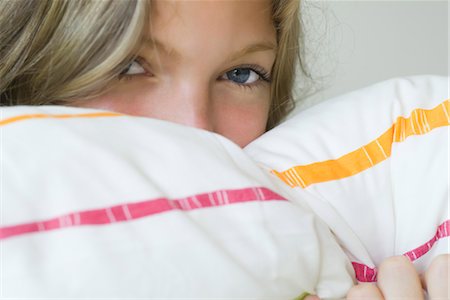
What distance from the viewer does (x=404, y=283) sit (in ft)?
1.93

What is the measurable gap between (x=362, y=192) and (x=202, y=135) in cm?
18

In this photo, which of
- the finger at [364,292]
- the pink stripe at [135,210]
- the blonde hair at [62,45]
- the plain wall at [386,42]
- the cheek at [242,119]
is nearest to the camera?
the pink stripe at [135,210]

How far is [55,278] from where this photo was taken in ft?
1.47

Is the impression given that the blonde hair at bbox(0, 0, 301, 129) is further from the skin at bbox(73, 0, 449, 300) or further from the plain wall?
the plain wall

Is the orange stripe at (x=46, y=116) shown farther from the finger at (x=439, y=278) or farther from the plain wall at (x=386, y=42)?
the plain wall at (x=386, y=42)

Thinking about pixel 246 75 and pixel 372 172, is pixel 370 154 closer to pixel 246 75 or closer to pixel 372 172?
pixel 372 172

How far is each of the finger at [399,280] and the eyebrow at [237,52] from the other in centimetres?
33

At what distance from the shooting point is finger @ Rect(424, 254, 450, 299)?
23.0 inches

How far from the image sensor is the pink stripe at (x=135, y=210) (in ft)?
1.48

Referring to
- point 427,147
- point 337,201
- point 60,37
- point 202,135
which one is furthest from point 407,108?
point 60,37

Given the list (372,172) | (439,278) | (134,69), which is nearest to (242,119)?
(134,69)

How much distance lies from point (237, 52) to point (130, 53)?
144 mm

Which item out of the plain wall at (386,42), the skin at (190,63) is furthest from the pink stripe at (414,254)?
the plain wall at (386,42)

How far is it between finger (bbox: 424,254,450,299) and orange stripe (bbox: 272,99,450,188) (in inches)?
4.4
